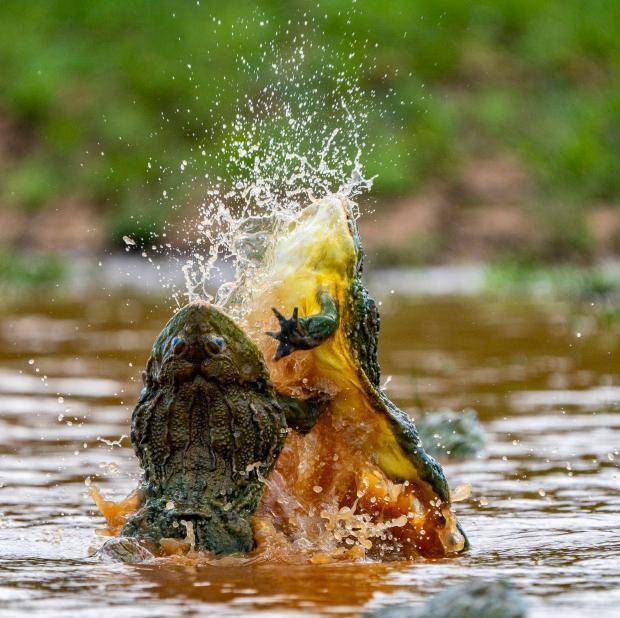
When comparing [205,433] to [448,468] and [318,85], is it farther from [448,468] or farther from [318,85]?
[318,85]

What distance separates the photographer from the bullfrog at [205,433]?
5121 millimetres

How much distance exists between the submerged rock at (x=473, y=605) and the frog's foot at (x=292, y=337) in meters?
1.12

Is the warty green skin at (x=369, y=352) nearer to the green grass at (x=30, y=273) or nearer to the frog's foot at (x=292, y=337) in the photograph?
the frog's foot at (x=292, y=337)

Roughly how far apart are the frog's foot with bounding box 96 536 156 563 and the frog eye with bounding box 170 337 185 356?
2.16ft

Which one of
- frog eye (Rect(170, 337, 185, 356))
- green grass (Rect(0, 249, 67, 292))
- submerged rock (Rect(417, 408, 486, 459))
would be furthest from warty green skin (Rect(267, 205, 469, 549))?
green grass (Rect(0, 249, 67, 292))

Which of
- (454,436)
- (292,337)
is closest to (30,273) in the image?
(454,436)

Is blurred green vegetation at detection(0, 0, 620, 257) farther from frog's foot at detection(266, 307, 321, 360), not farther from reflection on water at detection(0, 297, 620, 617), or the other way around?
frog's foot at detection(266, 307, 321, 360)

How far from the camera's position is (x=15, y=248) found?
20.8m

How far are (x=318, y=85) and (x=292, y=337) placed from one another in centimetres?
1692

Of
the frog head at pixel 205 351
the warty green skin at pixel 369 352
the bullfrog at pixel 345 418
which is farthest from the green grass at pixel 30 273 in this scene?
the frog head at pixel 205 351

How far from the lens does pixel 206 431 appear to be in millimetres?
5207

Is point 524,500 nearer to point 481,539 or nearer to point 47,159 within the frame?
point 481,539

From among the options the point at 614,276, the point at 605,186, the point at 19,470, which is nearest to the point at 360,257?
Answer: the point at 19,470

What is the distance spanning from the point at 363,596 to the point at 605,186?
1651 cm
